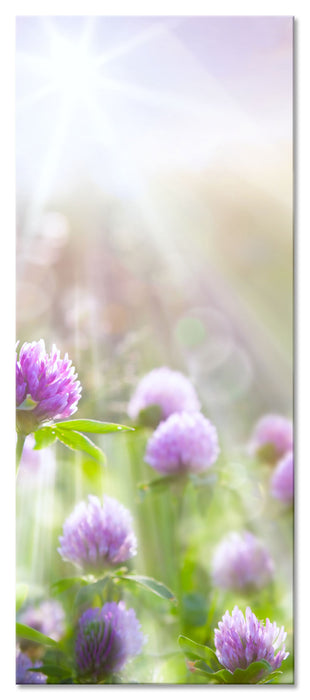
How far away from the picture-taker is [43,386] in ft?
2.58

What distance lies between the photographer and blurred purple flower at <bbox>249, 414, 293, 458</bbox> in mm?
1174

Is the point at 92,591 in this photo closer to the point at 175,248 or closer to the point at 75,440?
the point at 75,440

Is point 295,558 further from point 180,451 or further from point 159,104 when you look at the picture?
point 159,104

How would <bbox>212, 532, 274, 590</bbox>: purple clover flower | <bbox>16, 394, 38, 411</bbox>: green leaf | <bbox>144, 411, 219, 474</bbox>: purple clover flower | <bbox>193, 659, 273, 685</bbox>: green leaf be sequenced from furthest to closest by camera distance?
<bbox>212, 532, 274, 590</bbox>: purple clover flower
<bbox>144, 411, 219, 474</bbox>: purple clover flower
<bbox>193, 659, 273, 685</bbox>: green leaf
<bbox>16, 394, 38, 411</bbox>: green leaf

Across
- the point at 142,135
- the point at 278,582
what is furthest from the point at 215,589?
the point at 142,135

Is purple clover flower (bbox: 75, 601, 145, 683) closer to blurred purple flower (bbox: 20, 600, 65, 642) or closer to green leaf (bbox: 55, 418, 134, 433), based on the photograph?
blurred purple flower (bbox: 20, 600, 65, 642)

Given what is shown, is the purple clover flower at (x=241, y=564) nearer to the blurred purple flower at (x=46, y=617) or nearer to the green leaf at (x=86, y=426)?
the blurred purple flower at (x=46, y=617)

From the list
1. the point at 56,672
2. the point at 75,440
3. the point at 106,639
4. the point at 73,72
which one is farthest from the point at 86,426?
the point at 73,72

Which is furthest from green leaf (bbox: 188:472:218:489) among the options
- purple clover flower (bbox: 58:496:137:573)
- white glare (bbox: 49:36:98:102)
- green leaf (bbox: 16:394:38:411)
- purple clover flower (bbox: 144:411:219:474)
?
white glare (bbox: 49:36:98:102)

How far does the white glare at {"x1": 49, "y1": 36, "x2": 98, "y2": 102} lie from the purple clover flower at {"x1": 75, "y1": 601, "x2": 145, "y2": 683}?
2.84 ft

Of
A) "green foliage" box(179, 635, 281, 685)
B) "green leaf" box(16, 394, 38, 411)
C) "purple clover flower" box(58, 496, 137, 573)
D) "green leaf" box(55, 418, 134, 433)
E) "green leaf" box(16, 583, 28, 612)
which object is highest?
"green leaf" box(16, 394, 38, 411)

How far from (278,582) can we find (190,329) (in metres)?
0.46

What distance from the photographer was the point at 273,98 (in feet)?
3.95

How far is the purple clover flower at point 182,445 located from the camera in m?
1.01
